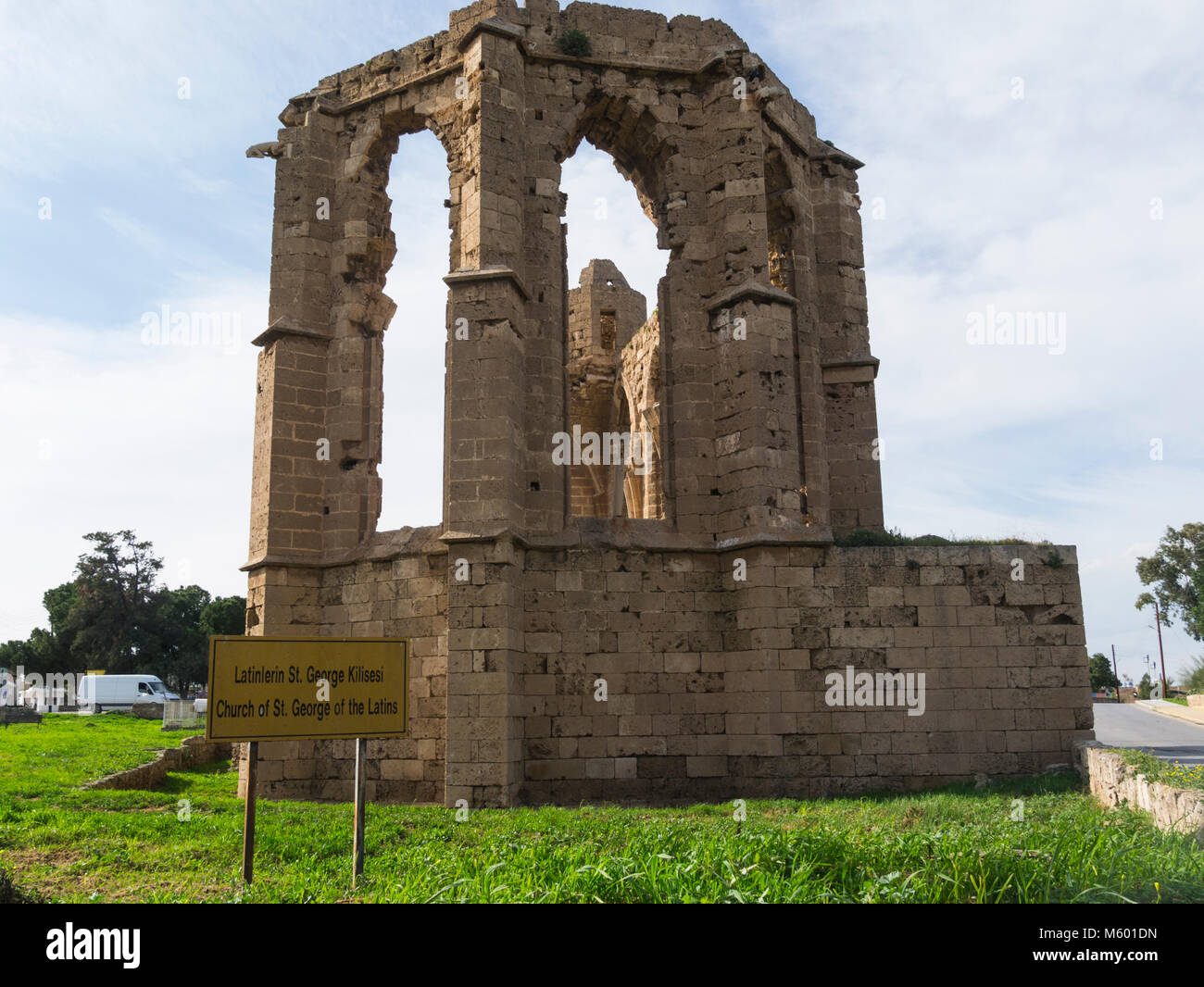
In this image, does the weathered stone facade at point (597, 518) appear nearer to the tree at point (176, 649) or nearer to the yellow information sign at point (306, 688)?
the yellow information sign at point (306, 688)

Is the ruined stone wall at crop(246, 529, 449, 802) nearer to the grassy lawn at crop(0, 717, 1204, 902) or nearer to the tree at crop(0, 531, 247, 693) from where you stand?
the grassy lawn at crop(0, 717, 1204, 902)

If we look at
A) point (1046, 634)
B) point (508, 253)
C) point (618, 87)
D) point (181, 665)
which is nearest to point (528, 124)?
point (618, 87)

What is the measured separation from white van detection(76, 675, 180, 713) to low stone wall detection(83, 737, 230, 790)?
18.9 meters

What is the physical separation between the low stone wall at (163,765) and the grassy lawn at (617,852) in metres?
1.26

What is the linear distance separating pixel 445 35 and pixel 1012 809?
40.1ft

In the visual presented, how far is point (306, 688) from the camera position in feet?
19.8

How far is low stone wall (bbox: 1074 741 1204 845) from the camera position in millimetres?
6461

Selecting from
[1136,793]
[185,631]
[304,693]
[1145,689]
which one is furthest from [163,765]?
[1145,689]

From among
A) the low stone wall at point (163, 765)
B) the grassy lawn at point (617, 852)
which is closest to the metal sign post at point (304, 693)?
the grassy lawn at point (617, 852)

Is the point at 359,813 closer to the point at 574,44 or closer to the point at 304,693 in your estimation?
the point at 304,693

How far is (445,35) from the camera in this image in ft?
42.6

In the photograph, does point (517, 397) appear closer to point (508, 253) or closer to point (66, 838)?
point (508, 253)

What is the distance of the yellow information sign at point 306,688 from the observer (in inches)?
226

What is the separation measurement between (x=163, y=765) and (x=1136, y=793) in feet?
42.1
